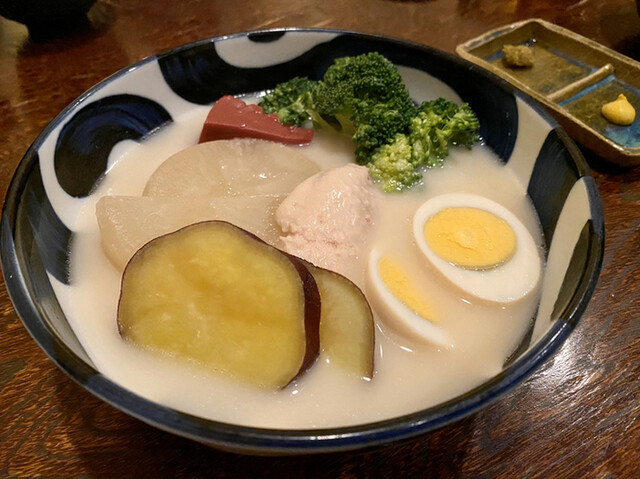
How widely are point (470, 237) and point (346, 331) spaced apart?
0.48 m

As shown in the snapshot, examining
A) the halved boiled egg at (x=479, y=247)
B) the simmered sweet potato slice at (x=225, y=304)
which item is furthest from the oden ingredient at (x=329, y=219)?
the simmered sweet potato slice at (x=225, y=304)

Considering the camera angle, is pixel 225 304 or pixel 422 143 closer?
pixel 225 304

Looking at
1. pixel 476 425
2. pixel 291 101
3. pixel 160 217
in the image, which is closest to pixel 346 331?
pixel 476 425

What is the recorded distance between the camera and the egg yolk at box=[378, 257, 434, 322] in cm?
129

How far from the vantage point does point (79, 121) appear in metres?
1.60

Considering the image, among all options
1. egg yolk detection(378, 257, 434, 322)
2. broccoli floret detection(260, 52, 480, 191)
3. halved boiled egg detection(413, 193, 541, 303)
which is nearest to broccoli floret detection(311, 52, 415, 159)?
broccoli floret detection(260, 52, 480, 191)

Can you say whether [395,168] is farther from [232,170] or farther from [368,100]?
[232,170]

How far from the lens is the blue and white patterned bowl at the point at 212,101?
2.81ft

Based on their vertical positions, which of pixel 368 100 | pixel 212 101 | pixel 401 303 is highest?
pixel 368 100

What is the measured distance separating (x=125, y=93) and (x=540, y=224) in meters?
1.43

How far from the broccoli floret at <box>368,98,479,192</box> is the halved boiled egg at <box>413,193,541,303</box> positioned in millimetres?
218

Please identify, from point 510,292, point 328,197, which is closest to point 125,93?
point 328,197

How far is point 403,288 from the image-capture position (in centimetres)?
133

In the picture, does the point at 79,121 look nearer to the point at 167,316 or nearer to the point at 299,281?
the point at 167,316
